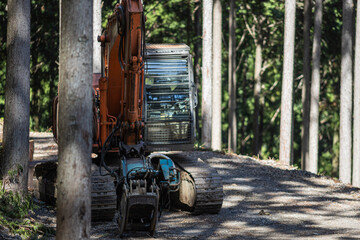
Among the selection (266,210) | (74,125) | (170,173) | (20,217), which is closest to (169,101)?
(170,173)

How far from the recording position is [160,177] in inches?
397

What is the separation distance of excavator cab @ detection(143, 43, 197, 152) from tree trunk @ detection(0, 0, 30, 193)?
2.33 m

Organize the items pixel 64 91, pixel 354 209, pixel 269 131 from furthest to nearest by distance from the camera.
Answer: pixel 269 131 → pixel 354 209 → pixel 64 91

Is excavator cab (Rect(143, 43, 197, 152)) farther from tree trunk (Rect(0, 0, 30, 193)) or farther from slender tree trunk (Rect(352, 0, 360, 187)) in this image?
slender tree trunk (Rect(352, 0, 360, 187))

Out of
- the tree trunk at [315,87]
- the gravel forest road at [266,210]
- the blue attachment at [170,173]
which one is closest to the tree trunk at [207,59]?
the gravel forest road at [266,210]

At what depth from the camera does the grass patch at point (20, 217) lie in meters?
8.62

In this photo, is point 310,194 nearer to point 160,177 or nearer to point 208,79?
point 160,177

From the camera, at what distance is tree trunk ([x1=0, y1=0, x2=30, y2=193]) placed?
995cm

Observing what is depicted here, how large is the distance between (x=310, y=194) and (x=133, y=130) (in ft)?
20.7

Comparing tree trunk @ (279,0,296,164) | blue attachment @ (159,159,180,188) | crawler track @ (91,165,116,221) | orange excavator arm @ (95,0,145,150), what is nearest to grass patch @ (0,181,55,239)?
crawler track @ (91,165,116,221)

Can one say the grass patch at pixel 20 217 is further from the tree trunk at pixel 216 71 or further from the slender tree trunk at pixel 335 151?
the slender tree trunk at pixel 335 151

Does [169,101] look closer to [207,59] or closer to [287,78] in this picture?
[207,59]

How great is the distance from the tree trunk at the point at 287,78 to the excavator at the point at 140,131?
11.8 m

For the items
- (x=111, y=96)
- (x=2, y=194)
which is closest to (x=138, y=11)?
A: (x=111, y=96)
